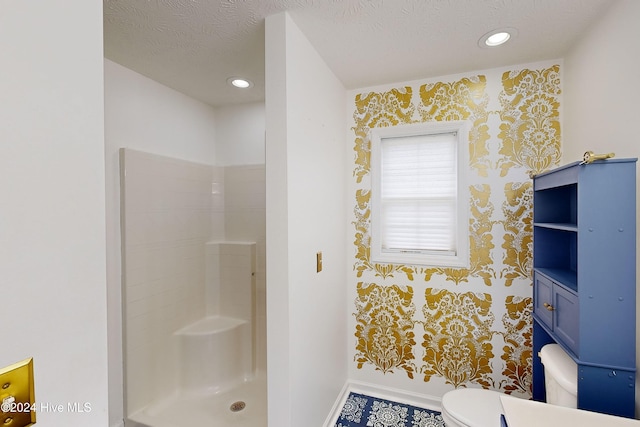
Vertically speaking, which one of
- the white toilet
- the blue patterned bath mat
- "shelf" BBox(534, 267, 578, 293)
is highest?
"shelf" BBox(534, 267, 578, 293)

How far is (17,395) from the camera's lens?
47 cm

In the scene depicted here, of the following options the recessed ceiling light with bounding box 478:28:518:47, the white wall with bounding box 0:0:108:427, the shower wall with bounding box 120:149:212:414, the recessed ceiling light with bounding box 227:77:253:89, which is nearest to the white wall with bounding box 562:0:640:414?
the recessed ceiling light with bounding box 478:28:518:47

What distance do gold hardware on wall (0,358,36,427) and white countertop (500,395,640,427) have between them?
4.15 feet

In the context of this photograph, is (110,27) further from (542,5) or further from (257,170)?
(542,5)

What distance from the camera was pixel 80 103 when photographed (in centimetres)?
57

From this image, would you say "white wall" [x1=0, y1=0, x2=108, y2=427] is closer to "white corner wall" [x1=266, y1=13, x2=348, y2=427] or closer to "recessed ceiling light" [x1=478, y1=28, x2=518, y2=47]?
"white corner wall" [x1=266, y1=13, x2=348, y2=427]

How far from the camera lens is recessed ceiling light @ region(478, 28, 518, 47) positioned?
5.24 ft

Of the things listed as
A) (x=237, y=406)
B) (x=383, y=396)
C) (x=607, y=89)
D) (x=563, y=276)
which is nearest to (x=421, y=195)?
(x=563, y=276)

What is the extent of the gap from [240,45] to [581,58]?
75.6 inches

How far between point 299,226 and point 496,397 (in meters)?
1.46

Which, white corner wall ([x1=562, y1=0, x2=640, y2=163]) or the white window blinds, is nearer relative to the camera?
white corner wall ([x1=562, y1=0, x2=640, y2=163])

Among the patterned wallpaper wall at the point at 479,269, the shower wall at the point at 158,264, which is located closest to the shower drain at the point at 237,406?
the shower wall at the point at 158,264

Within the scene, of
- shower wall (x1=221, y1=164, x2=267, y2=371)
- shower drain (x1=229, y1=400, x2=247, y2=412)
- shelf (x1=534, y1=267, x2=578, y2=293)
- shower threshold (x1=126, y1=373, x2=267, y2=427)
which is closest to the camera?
shelf (x1=534, y1=267, x2=578, y2=293)

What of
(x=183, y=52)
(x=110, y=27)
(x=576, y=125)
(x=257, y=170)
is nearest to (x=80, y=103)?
(x=110, y=27)
